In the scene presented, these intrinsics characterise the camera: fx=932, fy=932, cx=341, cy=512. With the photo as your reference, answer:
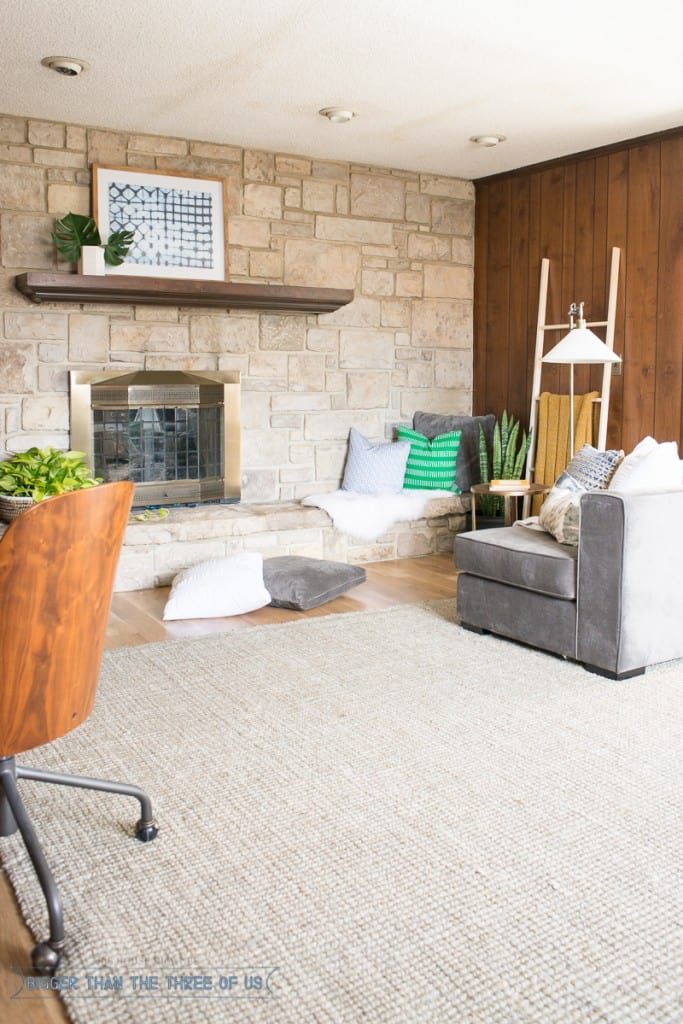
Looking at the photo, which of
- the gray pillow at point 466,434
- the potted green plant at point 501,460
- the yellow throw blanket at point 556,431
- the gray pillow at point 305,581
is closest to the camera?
the gray pillow at point 305,581

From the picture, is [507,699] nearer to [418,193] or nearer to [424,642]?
[424,642]

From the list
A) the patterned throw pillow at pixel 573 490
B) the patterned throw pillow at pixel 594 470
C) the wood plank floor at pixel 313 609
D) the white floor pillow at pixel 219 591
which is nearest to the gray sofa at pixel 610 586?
the patterned throw pillow at pixel 573 490

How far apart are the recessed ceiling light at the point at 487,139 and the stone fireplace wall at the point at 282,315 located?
87cm

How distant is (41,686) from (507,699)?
1.79 metres

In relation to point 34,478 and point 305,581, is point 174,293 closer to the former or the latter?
point 34,478

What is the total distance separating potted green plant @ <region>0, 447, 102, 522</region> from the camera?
4400 millimetres

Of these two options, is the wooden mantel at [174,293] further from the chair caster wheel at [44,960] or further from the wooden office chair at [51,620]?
Answer: the chair caster wheel at [44,960]

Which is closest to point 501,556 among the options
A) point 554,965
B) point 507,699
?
point 507,699

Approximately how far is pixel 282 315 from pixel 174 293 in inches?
33.5

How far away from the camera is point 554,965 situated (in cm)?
167

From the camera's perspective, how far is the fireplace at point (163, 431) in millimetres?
5039

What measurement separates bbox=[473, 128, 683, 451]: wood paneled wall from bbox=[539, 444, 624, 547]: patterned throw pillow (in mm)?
1107

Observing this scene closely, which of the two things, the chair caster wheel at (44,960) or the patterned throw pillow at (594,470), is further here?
the patterned throw pillow at (594,470)

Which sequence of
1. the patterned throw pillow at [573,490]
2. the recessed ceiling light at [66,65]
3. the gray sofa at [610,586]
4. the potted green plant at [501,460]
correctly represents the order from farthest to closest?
the potted green plant at [501,460]
the recessed ceiling light at [66,65]
the patterned throw pillow at [573,490]
the gray sofa at [610,586]
